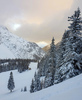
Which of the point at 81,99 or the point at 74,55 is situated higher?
the point at 74,55

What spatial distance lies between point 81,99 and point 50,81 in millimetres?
Answer: 16111

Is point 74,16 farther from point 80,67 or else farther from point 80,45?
point 80,67

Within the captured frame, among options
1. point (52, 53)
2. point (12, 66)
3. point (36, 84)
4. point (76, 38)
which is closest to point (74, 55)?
point (76, 38)

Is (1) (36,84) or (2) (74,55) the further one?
(1) (36,84)

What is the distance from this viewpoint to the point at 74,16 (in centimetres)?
1176

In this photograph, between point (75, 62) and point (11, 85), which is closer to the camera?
point (75, 62)

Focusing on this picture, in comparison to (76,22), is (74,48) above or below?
below

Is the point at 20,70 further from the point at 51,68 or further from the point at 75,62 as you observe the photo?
the point at 75,62

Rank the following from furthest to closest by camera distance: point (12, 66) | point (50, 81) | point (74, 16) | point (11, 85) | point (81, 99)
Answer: point (12, 66)
point (11, 85)
point (50, 81)
point (74, 16)
point (81, 99)

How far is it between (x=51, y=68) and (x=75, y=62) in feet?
30.6

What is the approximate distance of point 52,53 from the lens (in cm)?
2045

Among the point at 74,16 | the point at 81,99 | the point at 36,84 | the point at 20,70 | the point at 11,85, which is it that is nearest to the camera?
the point at 81,99

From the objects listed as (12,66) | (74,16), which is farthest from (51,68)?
(12,66)

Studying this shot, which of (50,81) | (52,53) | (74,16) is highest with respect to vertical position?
(74,16)
